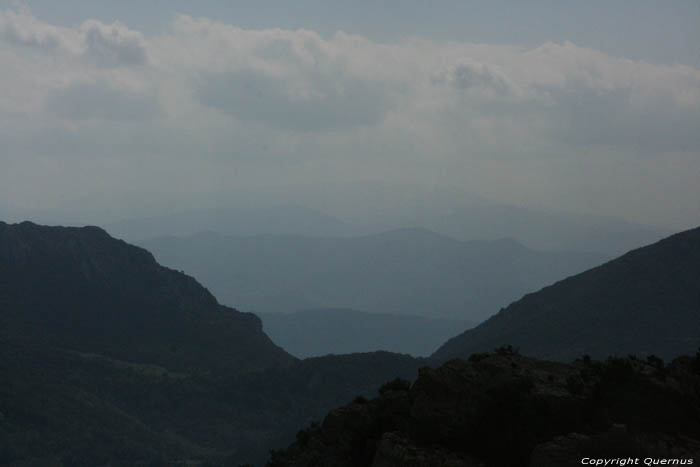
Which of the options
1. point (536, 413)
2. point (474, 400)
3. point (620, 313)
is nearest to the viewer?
point (536, 413)

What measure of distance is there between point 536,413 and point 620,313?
145m

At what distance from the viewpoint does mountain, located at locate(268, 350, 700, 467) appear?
2452cm

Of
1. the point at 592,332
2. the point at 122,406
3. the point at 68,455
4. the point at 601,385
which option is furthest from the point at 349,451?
the point at 122,406

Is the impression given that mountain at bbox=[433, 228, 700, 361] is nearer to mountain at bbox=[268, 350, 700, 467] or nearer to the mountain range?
the mountain range

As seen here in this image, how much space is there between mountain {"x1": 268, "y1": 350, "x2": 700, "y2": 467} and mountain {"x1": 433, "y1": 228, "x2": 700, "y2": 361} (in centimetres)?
12024

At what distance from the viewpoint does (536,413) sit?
27.0 m

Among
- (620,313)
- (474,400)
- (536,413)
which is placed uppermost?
(620,313)

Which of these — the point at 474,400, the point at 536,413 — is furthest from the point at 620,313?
the point at 536,413

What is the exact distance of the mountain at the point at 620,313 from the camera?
14788cm

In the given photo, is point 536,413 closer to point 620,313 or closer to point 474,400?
point 474,400

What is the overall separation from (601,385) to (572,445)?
516cm

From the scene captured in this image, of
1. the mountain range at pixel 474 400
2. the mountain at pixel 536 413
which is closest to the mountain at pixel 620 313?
the mountain range at pixel 474 400

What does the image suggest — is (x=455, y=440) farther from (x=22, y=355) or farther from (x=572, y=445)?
(x=22, y=355)

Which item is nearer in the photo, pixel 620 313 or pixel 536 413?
pixel 536 413
